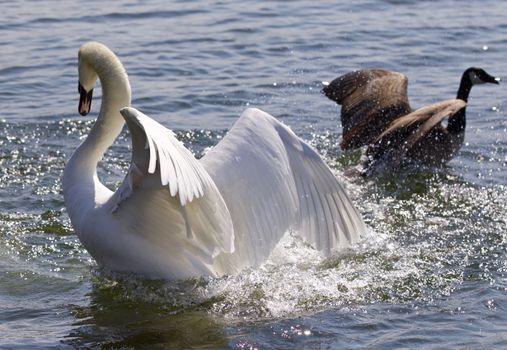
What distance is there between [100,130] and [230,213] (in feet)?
3.64

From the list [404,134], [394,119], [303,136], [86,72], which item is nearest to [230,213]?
[86,72]

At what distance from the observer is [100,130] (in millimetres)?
6531

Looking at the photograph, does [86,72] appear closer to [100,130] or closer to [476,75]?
[100,130]

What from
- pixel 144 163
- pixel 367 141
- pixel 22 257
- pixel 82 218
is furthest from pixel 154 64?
pixel 144 163

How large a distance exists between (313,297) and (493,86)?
6.10m

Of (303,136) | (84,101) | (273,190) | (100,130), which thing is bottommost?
(303,136)

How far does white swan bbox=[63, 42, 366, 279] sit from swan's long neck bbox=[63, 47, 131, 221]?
A: 19mm

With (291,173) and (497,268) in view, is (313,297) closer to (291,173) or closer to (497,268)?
(291,173)

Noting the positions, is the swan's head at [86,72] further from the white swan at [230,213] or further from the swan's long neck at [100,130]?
the white swan at [230,213]

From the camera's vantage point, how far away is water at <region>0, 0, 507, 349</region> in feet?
18.9

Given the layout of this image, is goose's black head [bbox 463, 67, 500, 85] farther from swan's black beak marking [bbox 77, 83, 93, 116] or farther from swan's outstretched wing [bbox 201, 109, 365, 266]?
swan's black beak marking [bbox 77, 83, 93, 116]

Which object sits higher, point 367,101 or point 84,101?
point 84,101

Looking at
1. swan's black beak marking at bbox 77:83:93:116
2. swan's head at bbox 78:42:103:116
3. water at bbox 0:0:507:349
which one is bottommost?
water at bbox 0:0:507:349

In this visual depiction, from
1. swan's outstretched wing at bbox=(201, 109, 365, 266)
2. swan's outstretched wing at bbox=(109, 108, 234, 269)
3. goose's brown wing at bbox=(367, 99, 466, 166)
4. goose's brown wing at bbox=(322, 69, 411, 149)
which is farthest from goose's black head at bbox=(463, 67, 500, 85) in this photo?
swan's outstretched wing at bbox=(109, 108, 234, 269)
